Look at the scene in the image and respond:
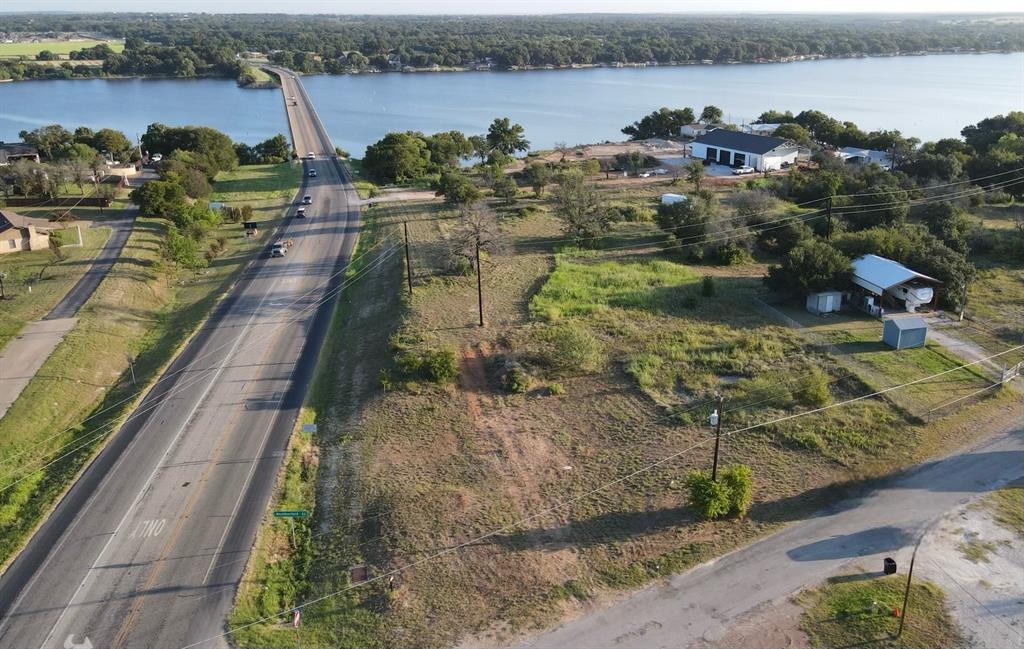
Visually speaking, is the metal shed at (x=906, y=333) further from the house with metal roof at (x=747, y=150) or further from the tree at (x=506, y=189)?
the house with metal roof at (x=747, y=150)

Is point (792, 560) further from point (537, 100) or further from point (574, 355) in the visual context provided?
point (537, 100)

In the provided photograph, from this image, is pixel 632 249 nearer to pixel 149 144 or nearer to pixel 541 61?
pixel 149 144

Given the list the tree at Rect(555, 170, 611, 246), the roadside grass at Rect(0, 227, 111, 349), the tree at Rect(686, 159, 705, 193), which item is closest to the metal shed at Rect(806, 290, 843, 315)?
the tree at Rect(555, 170, 611, 246)

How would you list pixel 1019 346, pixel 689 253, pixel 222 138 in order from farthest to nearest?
pixel 222 138 < pixel 689 253 < pixel 1019 346

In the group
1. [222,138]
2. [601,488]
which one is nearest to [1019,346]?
[601,488]

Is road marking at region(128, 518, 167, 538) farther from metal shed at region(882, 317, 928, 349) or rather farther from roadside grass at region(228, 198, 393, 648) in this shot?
metal shed at region(882, 317, 928, 349)

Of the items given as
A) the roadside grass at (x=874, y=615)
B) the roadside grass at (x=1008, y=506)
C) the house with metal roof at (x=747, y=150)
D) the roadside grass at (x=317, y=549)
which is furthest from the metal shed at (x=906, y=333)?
the house with metal roof at (x=747, y=150)
